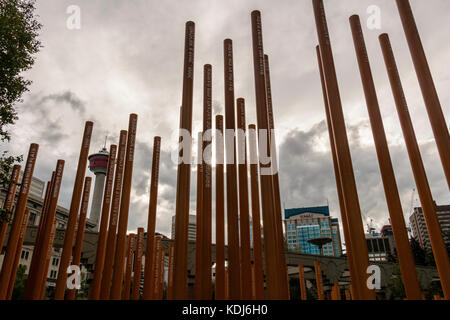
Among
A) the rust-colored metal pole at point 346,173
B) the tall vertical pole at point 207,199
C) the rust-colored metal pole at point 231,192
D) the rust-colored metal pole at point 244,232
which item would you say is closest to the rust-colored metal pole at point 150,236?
the tall vertical pole at point 207,199

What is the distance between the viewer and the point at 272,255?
5.23 metres

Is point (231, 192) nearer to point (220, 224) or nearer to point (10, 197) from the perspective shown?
point (220, 224)

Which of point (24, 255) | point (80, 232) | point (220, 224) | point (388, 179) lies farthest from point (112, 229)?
point (24, 255)

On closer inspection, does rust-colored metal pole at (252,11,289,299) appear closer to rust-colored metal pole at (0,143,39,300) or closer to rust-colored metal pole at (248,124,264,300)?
rust-colored metal pole at (248,124,264,300)

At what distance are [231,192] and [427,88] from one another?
428 centimetres

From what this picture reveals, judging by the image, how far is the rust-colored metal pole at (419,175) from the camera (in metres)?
5.46

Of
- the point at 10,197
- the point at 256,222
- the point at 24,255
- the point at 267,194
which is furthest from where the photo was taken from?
the point at 24,255

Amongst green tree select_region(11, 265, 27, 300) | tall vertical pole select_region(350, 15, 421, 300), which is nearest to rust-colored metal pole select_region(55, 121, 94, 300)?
tall vertical pole select_region(350, 15, 421, 300)

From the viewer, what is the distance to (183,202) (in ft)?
19.7

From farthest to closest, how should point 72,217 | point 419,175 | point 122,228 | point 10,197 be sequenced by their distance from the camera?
1. point 10,197
2. point 72,217
3. point 122,228
4. point 419,175

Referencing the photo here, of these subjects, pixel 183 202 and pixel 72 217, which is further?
pixel 72 217
